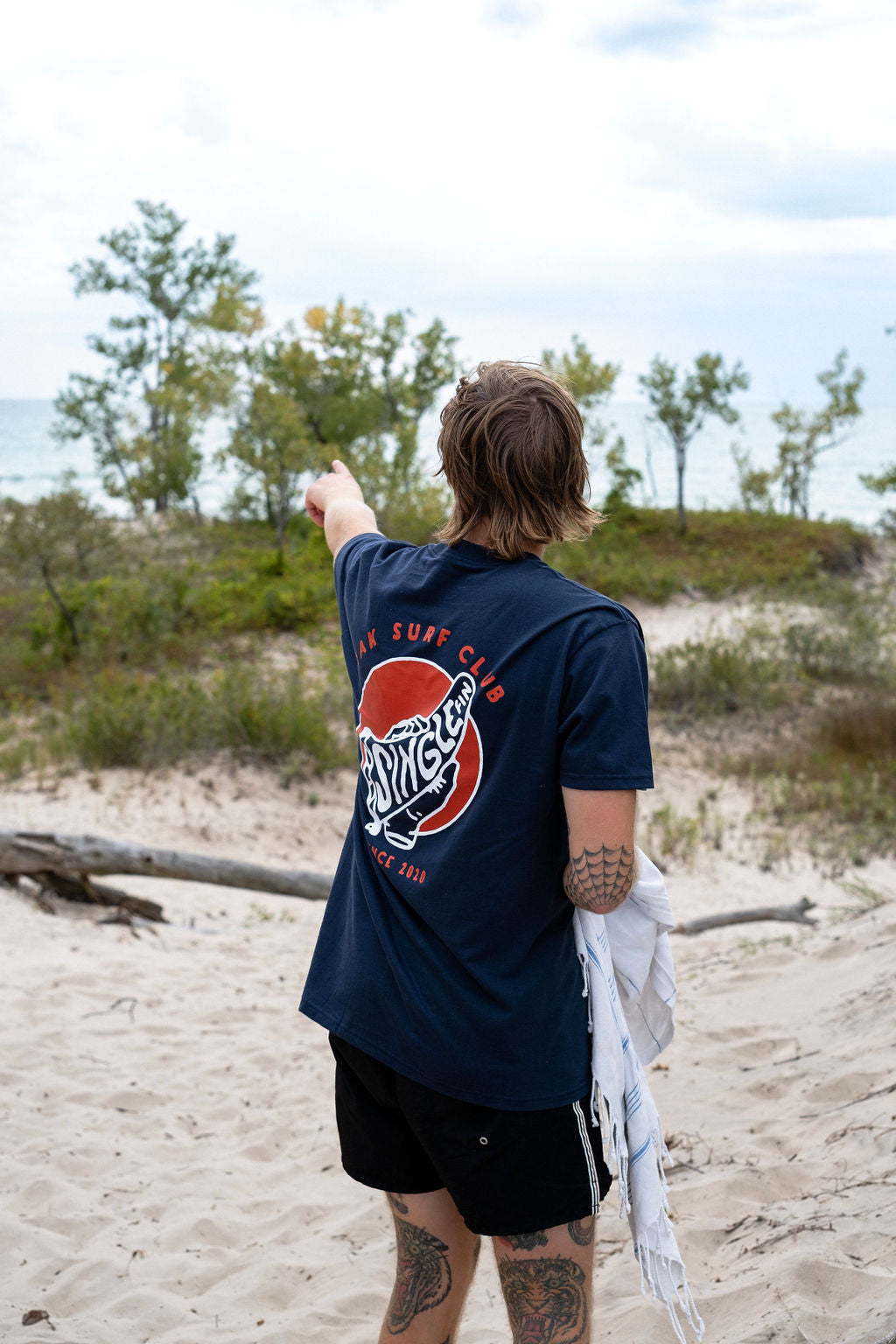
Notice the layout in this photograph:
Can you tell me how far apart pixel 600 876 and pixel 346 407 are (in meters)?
18.0

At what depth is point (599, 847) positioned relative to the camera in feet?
4.86

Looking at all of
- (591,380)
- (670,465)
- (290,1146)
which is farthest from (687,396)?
(670,465)

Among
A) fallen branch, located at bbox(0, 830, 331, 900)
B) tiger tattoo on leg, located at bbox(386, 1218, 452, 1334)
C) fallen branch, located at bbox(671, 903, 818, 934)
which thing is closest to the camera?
tiger tattoo on leg, located at bbox(386, 1218, 452, 1334)

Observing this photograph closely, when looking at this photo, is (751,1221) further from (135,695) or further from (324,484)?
(135,695)

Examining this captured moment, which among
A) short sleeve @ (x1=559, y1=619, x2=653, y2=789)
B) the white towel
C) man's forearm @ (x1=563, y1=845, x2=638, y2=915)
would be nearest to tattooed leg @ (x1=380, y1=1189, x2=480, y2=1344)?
the white towel

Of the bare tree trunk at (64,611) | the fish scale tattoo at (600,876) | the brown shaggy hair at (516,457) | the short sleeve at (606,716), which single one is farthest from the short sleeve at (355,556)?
the bare tree trunk at (64,611)

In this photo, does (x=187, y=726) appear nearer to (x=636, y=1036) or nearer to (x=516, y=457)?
(x=636, y=1036)

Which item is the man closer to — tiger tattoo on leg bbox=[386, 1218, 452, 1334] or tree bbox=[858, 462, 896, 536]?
tiger tattoo on leg bbox=[386, 1218, 452, 1334]

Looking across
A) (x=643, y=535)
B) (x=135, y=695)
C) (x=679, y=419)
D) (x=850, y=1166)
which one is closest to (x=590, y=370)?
(x=679, y=419)

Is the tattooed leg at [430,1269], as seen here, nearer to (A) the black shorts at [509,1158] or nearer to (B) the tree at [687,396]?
(A) the black shorts at [509,1158]

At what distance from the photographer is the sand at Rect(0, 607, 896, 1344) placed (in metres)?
2.55

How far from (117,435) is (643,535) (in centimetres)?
1451

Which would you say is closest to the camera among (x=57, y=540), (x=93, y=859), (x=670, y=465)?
(x=93, y=859)

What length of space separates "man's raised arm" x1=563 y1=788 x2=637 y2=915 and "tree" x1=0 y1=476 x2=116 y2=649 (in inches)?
445
